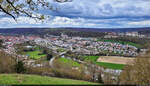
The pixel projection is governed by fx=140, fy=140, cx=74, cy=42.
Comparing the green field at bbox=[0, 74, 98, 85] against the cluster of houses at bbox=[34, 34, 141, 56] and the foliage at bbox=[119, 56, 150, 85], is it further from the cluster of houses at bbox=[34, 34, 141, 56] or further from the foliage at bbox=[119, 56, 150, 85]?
the cluster of houses at bbox=[34, 34, 141, 56]

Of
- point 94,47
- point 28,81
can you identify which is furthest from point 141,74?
point 94,47

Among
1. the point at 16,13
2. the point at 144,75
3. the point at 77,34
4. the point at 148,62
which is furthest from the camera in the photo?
the point at 77,34

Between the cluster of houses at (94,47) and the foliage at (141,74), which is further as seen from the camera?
the cluster of houses at (94,47)

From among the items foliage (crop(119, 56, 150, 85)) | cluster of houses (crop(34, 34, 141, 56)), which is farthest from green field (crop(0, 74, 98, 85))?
cluster of houses (crop(34, 34, 141, 56))

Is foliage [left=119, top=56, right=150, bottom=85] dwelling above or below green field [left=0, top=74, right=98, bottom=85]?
below

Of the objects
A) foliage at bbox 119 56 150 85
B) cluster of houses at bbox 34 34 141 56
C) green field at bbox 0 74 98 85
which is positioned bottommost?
cluster of houses at bbox 34 34 141 56

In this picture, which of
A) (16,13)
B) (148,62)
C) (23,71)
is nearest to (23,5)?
(16,13)

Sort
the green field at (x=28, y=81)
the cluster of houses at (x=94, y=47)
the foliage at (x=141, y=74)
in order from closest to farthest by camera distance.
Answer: the green field at (x=28, y=81), the foliage at (x=141, y=74), the cluster of houses at (x=94, y=47)

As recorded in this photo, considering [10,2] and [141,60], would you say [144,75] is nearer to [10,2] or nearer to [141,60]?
[141,60]

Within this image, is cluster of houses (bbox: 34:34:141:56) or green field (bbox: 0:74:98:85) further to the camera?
cluster of houses (bbox: 34:34:141:56)

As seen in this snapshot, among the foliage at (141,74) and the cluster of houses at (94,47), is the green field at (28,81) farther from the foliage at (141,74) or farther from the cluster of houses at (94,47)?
the cluster of houses at (94,47)

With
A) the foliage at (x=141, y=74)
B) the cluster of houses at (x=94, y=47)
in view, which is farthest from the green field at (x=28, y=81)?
the cluster of houses at (x=94, y=47)
